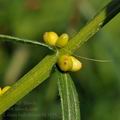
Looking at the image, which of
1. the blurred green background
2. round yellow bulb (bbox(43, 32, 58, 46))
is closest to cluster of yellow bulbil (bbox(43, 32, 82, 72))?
round yellow bulb (bbox(43, 32, 58, 46))

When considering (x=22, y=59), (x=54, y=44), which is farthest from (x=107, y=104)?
(x=54, y=44)

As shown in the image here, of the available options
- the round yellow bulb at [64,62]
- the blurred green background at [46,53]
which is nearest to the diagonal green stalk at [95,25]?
the round yellow bulb at [64,62]

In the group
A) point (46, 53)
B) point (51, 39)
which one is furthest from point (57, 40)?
point (46, 53)

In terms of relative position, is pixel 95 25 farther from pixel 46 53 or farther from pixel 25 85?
pixel 46 53

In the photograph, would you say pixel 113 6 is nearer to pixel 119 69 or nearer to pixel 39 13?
pixel 119 69

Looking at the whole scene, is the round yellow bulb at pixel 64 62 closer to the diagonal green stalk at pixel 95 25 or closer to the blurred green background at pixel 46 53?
the diagonal green stalk at pixel 95 25

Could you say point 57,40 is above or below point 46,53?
below

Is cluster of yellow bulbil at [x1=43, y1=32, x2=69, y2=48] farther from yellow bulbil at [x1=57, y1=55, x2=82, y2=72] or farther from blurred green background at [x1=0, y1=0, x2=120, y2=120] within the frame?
blurred green background at [x1=0, y1=0, x2=120, y2=120]
